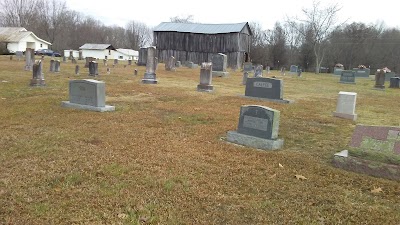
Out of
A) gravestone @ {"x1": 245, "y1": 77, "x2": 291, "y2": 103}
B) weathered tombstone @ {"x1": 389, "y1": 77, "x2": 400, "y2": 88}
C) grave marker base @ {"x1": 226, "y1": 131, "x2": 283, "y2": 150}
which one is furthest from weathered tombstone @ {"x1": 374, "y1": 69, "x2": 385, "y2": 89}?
grave marker base @ {"x1": 226, "y1": 131, "x2": 283, "y2": 150}

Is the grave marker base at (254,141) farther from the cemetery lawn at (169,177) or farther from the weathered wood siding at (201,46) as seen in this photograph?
the weathered wood siding at (201,46)

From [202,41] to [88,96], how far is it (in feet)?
118

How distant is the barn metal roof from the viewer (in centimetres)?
4269

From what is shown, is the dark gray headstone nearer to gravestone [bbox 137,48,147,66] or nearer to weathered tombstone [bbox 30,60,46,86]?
weathered tombstone [bbox 30,60,46,86]

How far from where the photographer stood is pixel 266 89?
12.7 meters

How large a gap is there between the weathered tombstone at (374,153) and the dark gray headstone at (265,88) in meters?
7.59

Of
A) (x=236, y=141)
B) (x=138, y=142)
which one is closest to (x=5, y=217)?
(x=138, y=142)

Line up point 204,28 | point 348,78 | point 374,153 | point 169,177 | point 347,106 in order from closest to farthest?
point 169,177, point 374,153, point 347,106, point 348,78, point 204,28

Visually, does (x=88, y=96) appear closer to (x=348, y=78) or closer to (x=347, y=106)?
(x=347, y=106)

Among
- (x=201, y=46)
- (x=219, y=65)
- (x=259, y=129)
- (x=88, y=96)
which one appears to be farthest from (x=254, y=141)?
(x=201, y=46)

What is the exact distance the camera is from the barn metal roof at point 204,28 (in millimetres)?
42688

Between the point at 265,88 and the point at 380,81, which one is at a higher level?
the point at 380,81

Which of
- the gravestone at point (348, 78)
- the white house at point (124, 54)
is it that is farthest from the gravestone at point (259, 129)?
the white house at point (124, 54)

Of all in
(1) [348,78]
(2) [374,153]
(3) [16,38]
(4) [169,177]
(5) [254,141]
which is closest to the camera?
(4) [169,177]
